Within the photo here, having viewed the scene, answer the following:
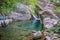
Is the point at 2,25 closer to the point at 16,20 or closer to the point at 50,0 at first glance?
the point at 16,20

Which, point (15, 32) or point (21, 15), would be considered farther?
point (21, 15)

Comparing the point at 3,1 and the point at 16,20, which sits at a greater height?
A: the point at 3,1

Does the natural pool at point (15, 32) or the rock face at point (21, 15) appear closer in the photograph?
the natural pool at point (15, 32)

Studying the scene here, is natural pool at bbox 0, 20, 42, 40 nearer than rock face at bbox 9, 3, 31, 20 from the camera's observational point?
Yes

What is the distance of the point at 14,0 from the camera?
28.2ft

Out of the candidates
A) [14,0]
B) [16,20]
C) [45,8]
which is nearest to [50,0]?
[45,8]

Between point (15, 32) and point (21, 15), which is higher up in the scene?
point (15, 32)

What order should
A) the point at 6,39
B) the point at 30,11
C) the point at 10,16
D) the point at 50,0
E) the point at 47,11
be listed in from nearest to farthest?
the point at 6,39
the point at 10,16
the point at 30,11
the point at 47,11
the point at 50,0

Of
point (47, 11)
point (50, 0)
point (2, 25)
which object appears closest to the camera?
point (2, 25)

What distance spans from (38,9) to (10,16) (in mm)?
5537

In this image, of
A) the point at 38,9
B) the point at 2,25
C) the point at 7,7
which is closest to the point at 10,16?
the point at 2,25

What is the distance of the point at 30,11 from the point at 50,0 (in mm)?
11108

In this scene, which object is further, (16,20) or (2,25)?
(16,20)

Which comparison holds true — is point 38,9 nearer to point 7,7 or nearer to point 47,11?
point 47,11
